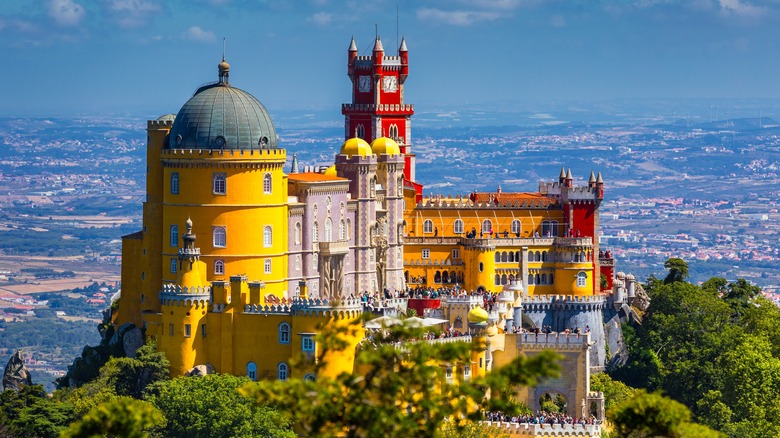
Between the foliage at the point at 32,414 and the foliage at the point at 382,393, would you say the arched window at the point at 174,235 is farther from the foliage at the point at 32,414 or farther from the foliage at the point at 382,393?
the foliage at the point at 382,393

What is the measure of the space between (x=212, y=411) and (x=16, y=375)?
1089 inches

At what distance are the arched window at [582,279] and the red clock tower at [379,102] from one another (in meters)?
15.4

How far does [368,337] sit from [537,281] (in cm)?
3417

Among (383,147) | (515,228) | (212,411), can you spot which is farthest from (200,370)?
(515,228)

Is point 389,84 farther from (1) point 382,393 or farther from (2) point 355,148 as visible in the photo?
(1) point 382,393

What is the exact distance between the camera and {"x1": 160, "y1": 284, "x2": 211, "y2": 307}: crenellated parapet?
117750 mm

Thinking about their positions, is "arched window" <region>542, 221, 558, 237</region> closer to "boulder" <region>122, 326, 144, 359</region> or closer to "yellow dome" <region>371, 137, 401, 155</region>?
"yellow dome" <region>371, 137, 401, 155</region>

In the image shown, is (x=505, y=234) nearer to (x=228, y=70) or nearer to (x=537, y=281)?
(x=537, y=281)

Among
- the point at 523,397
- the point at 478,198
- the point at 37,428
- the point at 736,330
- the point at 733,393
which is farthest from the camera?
the point at 478,198

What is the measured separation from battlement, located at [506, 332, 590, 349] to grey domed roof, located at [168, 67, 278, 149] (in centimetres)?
1881

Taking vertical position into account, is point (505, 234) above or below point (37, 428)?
above

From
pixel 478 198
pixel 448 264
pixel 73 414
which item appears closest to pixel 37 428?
pixel 73 414

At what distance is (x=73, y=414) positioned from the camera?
115 meters

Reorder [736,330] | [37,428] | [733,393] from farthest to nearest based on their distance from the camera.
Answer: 1. [736,330]
2. [733,393]
3. [37,428]
